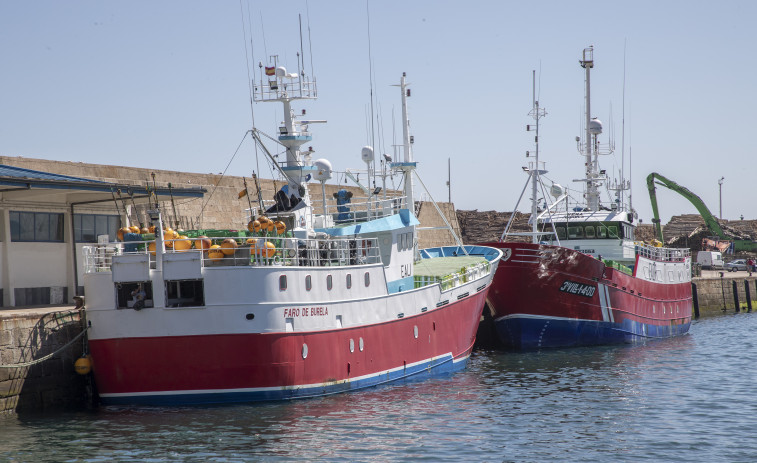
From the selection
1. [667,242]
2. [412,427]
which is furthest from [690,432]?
[667,242]

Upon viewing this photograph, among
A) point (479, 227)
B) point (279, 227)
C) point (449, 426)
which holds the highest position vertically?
point (279, 227)

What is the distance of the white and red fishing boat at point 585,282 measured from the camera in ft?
108

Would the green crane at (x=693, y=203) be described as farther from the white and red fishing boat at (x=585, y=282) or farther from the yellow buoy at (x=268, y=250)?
the yellow buoy at (x=268, y=250)

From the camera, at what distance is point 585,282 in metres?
33.7

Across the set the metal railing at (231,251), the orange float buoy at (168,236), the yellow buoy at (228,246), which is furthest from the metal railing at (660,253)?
the orange float buoy at (168,236)

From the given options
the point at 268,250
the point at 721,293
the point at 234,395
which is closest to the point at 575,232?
the point at 268,250

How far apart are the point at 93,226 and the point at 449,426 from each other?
13.8 m

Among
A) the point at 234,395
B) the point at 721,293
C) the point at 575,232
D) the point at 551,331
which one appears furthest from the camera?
the point at 721,293

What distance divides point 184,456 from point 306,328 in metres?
5.81

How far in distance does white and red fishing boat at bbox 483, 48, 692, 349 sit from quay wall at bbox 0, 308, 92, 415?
17.3 m

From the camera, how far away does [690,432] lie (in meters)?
19.5

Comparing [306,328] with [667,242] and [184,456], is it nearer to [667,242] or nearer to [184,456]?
[184,456]

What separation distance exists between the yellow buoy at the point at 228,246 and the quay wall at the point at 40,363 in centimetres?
420

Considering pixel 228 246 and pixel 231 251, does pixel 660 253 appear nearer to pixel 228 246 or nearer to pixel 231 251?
pixel 231 251
